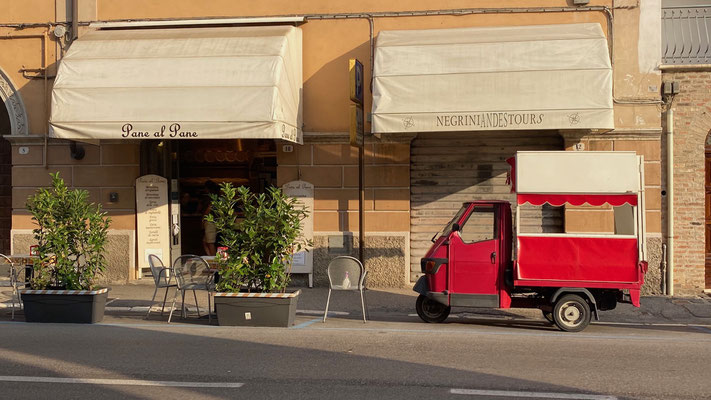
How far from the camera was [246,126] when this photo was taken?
1341 centimetres

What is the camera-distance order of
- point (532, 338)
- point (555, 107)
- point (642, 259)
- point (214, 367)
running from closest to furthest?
point (214, 367)
point (532, 338)
point (642, 259)
point (555, 107)

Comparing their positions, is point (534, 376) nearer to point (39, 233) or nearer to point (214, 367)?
point (214, 367)

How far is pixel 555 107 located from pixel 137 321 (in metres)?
7.69

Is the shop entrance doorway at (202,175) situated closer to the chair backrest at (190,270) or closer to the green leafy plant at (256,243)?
the chair backrest at (190,270)

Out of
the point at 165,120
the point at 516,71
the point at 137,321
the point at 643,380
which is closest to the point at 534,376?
the point at 643,380

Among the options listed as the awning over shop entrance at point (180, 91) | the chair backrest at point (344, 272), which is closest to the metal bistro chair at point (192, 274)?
the chair backrest at point (344, 272)

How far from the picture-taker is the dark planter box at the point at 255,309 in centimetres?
1034

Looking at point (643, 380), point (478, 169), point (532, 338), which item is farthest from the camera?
point (478, 169)

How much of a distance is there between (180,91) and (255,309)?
16.9 feet

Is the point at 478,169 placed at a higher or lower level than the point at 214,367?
higher

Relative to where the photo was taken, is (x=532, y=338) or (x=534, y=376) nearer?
(x=534, y=376)

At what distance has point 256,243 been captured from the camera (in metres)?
10.5

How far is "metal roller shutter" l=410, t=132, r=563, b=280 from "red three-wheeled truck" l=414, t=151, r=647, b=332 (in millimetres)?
3938

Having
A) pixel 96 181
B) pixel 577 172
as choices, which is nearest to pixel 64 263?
pixel 96 181
